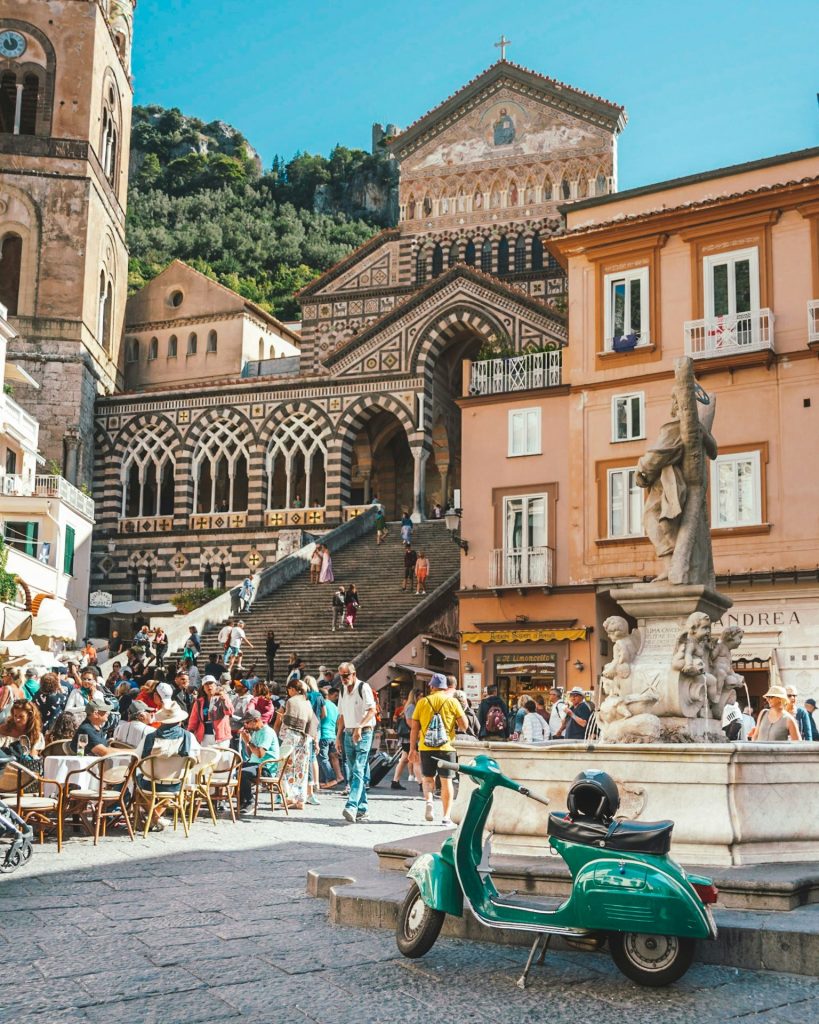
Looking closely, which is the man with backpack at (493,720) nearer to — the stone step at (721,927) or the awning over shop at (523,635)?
the awning over shop at (523,635)

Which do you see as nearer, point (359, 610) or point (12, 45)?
point (359, 610)

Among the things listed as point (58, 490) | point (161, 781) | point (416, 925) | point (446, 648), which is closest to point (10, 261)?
point (58, 490)

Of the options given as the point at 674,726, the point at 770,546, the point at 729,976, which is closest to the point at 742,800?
the point at 674,726

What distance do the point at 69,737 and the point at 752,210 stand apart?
16.3 m

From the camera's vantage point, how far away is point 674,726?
7781 millimetres

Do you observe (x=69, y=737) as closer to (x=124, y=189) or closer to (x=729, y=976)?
(x=729, y=976)

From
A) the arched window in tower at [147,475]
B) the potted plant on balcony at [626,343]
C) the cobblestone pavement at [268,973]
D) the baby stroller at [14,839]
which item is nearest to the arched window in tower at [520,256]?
the arched window in tower at [147,475]

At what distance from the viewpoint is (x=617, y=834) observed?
542 cm

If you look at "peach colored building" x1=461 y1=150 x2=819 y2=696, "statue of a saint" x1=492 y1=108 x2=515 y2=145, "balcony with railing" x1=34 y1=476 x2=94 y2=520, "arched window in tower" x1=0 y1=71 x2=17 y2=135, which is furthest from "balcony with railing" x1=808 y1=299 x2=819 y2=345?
"arched window in tower" x1=0 y1=71 x2=17 y2=135

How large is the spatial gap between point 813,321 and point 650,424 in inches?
135

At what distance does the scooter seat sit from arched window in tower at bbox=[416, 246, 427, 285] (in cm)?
3557

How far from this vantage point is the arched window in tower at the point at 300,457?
37.2 metres

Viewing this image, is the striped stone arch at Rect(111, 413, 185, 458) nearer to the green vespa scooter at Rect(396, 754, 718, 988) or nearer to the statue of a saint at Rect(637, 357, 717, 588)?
the statue of a saint at Rect(637, 357, 717, 588)

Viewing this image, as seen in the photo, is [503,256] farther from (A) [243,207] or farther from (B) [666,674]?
(A) [243,207]
